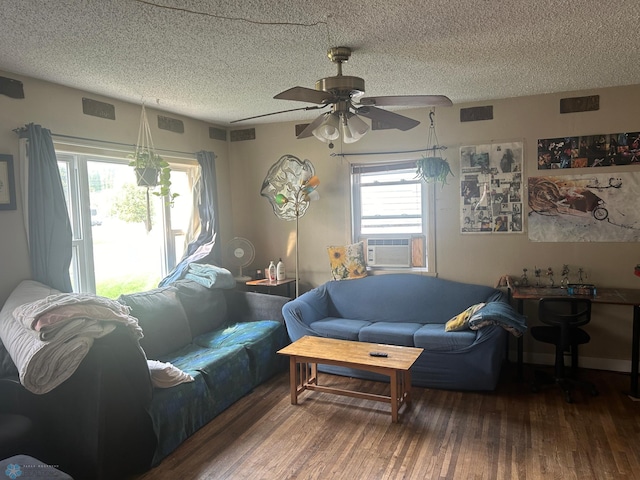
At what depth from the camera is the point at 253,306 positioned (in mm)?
4566

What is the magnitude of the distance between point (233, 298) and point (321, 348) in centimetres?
139

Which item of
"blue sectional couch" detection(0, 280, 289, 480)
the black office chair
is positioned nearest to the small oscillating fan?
"blue sectional couch" detection(0, 280, 289, 480)

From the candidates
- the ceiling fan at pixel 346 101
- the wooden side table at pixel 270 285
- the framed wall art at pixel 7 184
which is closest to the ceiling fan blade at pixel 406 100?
the ceiling fan at pixel 346 101

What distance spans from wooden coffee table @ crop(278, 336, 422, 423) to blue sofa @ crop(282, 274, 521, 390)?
30 cm

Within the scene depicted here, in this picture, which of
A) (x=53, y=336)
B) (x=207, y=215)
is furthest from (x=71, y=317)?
(x=207, y=215)

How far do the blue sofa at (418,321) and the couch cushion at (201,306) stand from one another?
0.68 meters

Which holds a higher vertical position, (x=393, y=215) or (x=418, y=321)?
(x=393, y=215)

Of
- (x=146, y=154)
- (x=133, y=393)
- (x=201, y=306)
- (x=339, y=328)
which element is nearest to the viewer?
(x=133, y=393)

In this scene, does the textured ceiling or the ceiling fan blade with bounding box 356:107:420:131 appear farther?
the ceiling fan blade with bounding box 356:107:420:131

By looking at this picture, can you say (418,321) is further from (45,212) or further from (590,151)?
(45,212)

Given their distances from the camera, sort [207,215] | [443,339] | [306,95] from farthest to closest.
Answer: [207,215] → [443,339] → [306,95]

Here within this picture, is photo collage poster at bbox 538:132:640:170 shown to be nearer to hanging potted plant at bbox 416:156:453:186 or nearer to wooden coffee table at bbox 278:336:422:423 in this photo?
hanging potted plant at bbox 416:156:453:186

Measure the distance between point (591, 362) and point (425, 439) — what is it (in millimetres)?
2078

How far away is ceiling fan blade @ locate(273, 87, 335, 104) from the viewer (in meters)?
2.44
